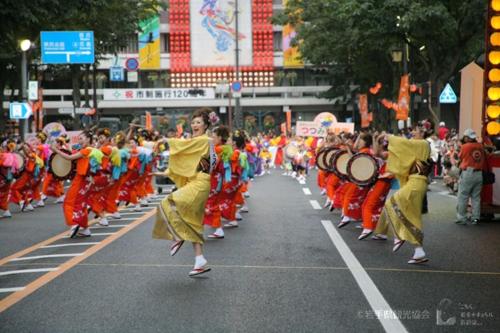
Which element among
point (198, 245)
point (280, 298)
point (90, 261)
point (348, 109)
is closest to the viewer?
point (280, 298)

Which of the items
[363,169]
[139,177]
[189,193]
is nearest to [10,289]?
[189,193]

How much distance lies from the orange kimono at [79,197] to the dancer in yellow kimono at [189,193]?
3.40 m

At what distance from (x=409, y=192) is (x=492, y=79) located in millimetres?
5328

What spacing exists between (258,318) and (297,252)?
3.67m

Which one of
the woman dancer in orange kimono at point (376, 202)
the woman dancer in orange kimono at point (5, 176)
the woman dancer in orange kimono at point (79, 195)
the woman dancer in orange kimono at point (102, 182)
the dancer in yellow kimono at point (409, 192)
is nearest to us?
the dancer in yellow kimono at point (409, 192)

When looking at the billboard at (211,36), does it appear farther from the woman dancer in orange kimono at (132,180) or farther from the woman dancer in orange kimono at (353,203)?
the woman dancer in orange kimono at (353,203)

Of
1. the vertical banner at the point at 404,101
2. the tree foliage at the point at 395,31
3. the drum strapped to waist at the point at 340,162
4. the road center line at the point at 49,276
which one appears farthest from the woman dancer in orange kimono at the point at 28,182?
the vertical banner at the point at 404,101

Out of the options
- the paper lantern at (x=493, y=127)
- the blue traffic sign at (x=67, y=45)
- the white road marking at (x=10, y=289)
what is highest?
the blue traffic sign at (x=67, y=45)

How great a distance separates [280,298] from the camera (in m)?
6.75

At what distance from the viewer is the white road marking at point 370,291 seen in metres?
5.78

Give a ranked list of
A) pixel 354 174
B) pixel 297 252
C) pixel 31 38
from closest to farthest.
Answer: pixel 297 252 → pixel 354 174 → pixel 31 38

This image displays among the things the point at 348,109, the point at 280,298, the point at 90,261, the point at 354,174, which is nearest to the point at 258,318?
the point at 280,298

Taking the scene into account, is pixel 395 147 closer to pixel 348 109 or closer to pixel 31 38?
pixel 31 38

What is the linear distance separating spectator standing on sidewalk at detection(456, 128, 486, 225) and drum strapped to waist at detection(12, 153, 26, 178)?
9.00 m
